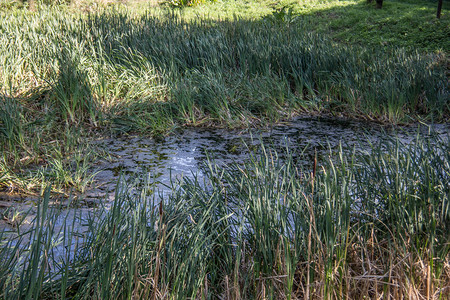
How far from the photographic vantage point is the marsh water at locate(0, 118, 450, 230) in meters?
4.09

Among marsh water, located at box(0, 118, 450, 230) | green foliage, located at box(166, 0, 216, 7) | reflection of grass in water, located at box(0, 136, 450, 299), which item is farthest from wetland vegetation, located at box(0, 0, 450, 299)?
green foliage, located at box(166, 0, 216, 7)

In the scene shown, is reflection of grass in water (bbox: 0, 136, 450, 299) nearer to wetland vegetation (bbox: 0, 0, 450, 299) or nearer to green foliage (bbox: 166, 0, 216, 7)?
wetland vegetation (bbox: 0, 0, 450, 299)

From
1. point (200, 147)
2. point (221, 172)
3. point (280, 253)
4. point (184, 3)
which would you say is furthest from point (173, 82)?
point (184, 3)

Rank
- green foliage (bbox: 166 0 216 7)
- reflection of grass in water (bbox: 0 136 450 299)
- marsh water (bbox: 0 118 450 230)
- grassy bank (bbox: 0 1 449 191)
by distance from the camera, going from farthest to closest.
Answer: green foliage (bbox: 166 0 216 7) < grassy bank (bbox: 0 1 449 191) < marsh water (bbox: 0 118 450 230) < reflection of grass in water (bbox: 0 136 450 299)

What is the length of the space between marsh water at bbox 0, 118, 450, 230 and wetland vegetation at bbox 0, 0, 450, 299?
0.18m

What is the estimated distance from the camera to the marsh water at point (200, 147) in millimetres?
4090

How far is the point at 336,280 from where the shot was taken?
2.18m

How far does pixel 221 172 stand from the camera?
12.3 feet

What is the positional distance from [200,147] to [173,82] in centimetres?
154

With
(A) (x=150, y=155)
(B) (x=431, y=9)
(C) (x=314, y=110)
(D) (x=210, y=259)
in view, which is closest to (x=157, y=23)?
(C) (x=314, y=110)

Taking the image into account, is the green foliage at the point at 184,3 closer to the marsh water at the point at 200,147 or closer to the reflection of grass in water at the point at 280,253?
the marsh water at the point at 200,147

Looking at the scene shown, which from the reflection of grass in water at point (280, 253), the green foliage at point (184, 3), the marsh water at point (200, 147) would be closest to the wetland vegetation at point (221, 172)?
the reflection of grass in water at point (280, 253)

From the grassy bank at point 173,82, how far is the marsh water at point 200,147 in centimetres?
24

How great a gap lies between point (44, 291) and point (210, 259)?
78cm
